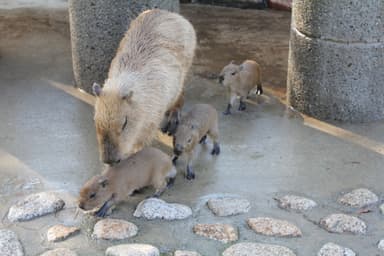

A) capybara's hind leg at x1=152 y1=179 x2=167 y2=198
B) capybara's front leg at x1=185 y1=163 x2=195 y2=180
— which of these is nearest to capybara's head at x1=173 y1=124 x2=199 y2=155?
capybara's front leg at x1=185 y1=163 x2=195 y2=180

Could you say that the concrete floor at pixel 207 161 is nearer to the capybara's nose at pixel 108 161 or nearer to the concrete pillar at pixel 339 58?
the concrete pillar at pixel 339 58

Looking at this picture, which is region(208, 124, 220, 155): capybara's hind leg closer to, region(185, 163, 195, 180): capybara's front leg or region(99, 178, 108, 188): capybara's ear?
region(185, 163, 195, 180): capybara's front leg

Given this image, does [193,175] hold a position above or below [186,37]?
below

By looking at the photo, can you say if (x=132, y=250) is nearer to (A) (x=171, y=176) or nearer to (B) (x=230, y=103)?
(A) (x=171, y=176)

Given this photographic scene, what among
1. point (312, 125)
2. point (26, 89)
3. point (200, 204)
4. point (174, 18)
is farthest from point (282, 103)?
point (26, 89)

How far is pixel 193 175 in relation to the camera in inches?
189

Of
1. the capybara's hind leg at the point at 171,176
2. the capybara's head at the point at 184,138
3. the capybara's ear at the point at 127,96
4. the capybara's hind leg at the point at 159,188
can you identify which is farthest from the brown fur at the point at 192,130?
the capybara's ear at the point at 127,96

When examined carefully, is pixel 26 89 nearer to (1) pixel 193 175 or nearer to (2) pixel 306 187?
(1) pixel 193 175

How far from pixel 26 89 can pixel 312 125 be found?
8.01ft

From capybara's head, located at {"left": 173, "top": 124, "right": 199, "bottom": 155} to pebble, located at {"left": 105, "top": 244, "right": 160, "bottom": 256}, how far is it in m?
0.93

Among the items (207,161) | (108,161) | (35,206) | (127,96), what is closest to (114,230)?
(108,161)

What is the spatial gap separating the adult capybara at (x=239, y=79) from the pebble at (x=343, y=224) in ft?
5.67

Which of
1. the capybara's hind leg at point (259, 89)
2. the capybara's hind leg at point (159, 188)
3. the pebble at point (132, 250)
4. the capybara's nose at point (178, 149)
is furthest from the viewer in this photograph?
the capybara's hind leg at point (259, 89)

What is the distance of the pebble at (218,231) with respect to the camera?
4.06 meters
